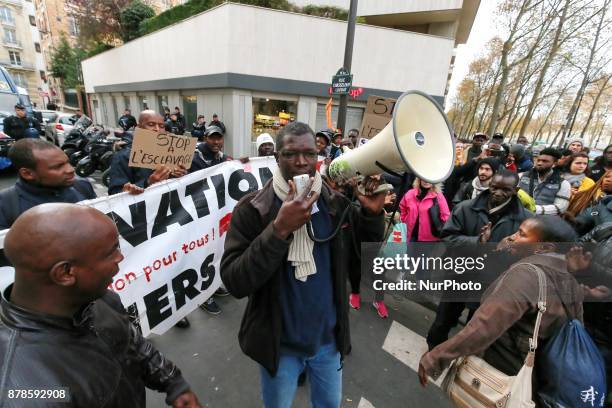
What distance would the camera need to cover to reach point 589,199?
3160mm

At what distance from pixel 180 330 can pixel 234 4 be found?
1044cm

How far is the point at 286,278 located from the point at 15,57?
201 feet

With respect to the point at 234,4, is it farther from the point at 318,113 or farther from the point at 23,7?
the point at 23,7

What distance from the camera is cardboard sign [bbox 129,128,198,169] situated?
2.16m

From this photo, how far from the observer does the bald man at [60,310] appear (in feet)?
2.54

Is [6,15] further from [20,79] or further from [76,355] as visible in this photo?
[76,355]

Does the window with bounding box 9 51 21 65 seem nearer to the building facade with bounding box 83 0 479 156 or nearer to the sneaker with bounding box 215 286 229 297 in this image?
the building facade with bounding box 83 0 479 156

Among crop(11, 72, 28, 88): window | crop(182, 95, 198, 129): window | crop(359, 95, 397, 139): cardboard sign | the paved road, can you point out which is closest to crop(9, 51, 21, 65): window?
crop(11, 72, 28, 88): window

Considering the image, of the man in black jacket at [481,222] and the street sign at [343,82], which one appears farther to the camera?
the street sign at [343,82]

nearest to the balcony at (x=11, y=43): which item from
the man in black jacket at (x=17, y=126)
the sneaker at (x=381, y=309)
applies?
the man in black jacket at (x=17, y=126)

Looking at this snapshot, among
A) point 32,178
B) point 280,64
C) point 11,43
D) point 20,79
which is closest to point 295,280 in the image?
point 32,178

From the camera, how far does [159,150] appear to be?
2.30 m

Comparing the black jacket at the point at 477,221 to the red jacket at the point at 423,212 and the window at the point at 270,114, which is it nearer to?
the red jacket at the point at 423,212

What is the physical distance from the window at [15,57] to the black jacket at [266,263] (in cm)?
6053
